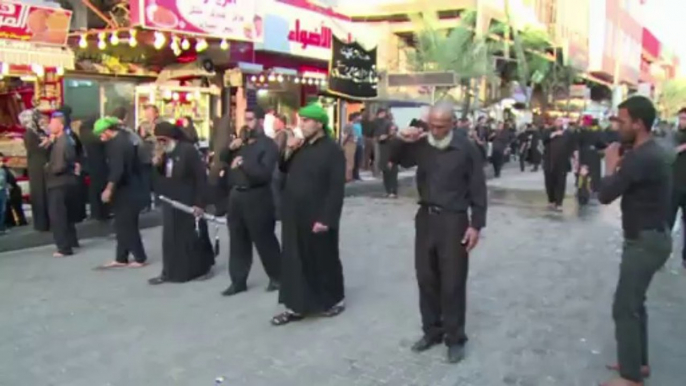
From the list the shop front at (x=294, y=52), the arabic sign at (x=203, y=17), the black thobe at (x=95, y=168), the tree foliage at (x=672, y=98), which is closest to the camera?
the black thobe at (x=95, y=168)

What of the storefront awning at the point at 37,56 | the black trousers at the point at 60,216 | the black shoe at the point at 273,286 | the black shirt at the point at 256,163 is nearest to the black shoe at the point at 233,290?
the black shoe at the point at 273,286

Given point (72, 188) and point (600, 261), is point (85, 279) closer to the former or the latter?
point (72, 188)

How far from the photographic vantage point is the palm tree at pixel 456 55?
87.8ft

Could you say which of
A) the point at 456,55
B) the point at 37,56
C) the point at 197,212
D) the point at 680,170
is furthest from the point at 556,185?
the point at 456,55

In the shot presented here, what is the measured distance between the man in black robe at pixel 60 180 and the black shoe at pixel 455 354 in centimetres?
560

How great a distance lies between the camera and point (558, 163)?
1418cm

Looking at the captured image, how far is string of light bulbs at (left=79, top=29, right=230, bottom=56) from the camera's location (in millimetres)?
12695

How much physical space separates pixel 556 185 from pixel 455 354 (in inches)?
381

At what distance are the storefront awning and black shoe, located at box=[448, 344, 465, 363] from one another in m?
8.73

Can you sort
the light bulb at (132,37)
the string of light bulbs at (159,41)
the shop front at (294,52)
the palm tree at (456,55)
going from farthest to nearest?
the palm tree at (456,55) → the shop front at (294,52) → the string of light bulbs at (159,41) → the light bulb at (132,37)

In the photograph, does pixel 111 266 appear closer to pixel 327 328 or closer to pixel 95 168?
pixel 95 168

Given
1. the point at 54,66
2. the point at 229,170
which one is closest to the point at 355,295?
the point at 229,170

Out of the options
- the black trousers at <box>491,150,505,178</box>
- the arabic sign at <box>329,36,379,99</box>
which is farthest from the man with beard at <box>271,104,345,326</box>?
the black trousers at <box>491,150,505,178</box>

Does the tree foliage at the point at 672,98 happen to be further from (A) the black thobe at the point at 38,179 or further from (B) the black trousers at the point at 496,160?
(A) the black thobe at the point at 38,179
